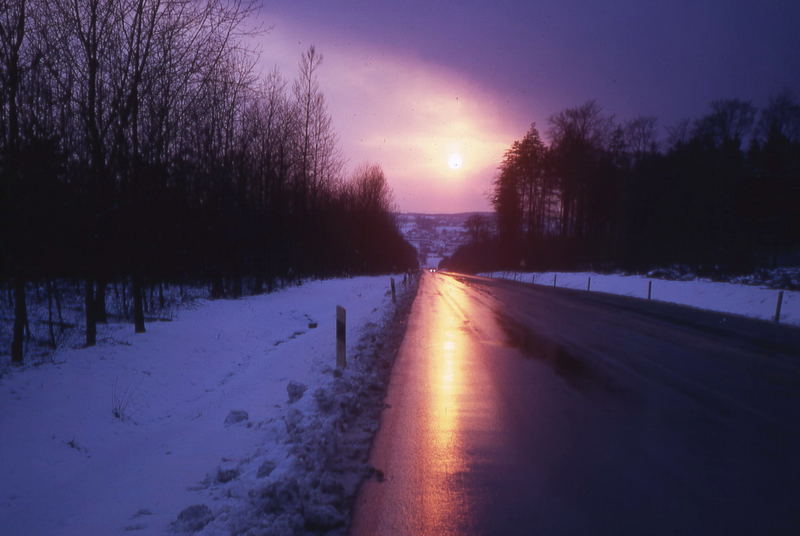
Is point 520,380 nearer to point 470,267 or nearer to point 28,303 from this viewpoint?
point 28,303

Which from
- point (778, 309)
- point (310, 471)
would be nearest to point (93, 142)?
point (310, 471)

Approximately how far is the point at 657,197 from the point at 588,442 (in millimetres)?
45335

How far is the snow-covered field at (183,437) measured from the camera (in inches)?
153

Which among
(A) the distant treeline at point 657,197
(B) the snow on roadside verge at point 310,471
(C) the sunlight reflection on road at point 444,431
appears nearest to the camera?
(B) the snow on roadside verge at point 310,471

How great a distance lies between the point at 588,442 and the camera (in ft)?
18.2

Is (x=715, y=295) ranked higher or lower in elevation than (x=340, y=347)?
lower

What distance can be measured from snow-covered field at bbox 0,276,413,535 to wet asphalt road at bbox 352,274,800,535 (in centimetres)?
51

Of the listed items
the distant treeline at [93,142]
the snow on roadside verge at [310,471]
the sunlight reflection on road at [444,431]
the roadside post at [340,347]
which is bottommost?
the sunlight reflection on road at [444,431]

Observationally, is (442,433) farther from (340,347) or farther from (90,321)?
(90,321)

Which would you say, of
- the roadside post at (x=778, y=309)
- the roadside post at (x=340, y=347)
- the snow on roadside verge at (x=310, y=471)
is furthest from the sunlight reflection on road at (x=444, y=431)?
the roadside post at (x=778, y=309)

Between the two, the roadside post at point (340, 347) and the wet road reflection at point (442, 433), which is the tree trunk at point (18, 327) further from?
the wet road reflection at point (442, 433)

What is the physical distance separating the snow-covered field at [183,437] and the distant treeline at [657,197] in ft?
117

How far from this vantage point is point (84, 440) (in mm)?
5762

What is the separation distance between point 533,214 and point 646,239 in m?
23.4
